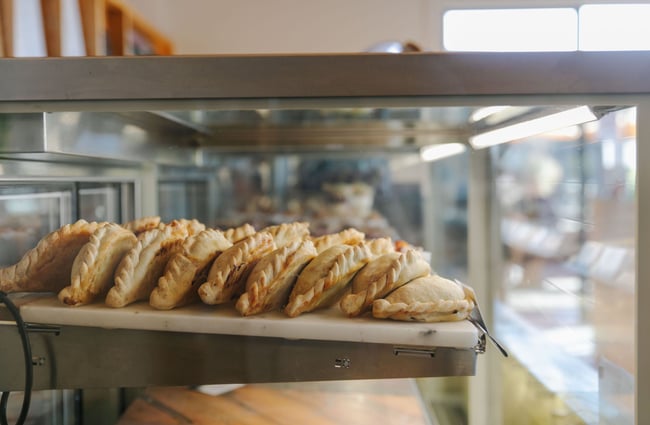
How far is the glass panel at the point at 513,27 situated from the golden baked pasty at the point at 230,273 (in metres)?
3.25

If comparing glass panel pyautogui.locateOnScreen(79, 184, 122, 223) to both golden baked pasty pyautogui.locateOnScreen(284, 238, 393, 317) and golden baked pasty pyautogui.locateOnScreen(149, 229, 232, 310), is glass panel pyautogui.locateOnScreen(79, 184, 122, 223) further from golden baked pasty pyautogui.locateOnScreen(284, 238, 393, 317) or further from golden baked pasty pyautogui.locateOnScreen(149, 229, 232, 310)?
golden baked pasty pyautogui.locateOnScreen(284, 238, 393, 317)

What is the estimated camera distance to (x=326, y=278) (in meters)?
0.65

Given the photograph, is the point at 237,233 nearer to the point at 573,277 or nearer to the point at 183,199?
the point at 183,199

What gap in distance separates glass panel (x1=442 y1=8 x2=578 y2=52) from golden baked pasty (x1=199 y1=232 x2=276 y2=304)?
3249 millimetres

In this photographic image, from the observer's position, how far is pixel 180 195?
1514mm

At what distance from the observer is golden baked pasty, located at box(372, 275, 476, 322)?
0.63m

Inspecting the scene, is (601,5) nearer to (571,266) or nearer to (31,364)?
(571,266)

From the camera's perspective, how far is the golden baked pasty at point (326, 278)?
25.6 inches

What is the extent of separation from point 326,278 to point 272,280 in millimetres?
55

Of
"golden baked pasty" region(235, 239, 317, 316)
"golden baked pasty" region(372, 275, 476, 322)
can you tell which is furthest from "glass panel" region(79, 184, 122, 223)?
"golden baked pasty" region(372, 275, 476, 322)

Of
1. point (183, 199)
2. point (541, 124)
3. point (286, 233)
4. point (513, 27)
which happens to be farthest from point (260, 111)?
point (513, 27)

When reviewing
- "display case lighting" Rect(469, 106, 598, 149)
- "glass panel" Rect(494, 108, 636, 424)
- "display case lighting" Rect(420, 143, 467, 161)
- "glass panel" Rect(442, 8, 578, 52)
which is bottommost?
"glass panel" Rect(494, 108, 636, 424)

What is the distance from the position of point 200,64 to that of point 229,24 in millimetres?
3216

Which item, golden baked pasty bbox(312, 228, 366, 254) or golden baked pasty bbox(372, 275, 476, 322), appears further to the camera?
golden baked pasty bbox(312, 228, 366, 254)
